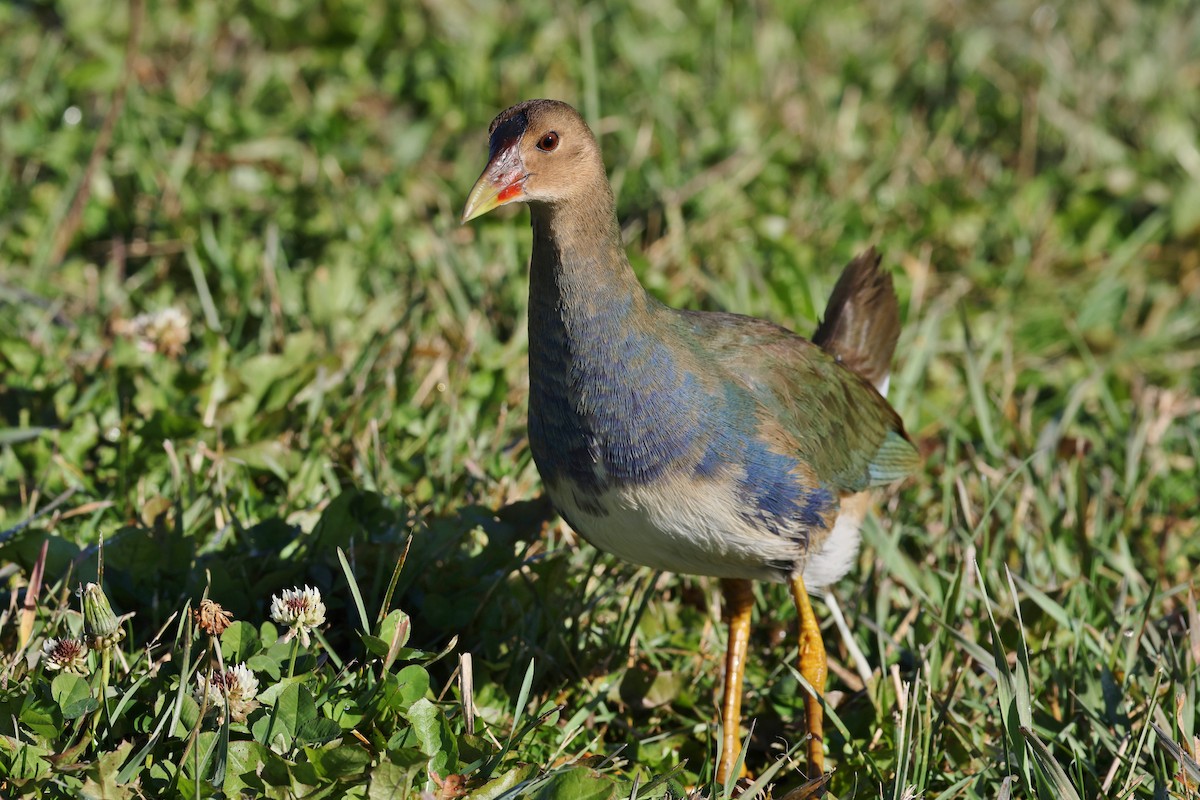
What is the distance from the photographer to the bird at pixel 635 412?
9.29 ft

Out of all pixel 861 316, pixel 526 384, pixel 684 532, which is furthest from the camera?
pixel 526 384

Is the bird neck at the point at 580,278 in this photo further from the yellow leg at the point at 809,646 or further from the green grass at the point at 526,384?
the yellow leg at the point at 809,646

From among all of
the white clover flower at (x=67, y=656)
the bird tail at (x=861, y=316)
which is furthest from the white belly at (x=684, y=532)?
the white clover flower at (x=67, y=656)

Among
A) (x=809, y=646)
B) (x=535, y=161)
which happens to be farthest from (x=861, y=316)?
(x=535, y=161)

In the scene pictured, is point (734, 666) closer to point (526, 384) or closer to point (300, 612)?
point (300, 612)

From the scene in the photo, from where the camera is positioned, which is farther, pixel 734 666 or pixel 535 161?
pixel 734 666

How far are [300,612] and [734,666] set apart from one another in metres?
1.02

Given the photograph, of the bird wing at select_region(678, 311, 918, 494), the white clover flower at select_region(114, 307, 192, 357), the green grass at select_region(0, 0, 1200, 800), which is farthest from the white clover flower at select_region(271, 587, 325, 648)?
the white clover flower at select_region(114, 307, 192, 357)

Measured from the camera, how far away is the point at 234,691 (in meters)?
2.60

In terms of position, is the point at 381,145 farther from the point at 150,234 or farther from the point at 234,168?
the point at 150,234

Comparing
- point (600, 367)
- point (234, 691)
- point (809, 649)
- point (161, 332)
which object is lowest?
point (809, 649)

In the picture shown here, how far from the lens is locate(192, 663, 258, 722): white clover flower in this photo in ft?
8.50

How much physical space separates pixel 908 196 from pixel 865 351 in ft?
5.93

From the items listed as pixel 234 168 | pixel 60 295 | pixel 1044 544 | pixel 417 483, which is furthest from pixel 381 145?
pixel 1044 544
